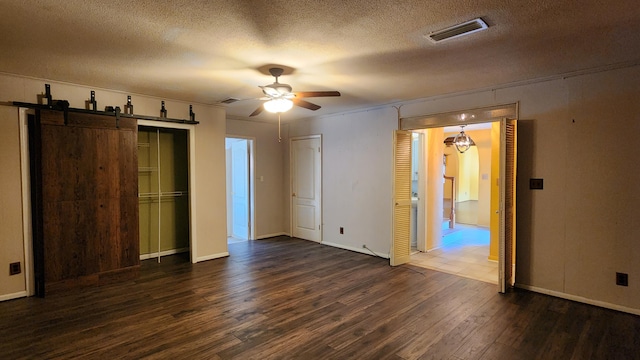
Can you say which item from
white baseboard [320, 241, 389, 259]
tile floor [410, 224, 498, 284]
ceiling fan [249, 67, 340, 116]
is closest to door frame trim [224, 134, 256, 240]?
white baseboard [320, 241, 389, 259]

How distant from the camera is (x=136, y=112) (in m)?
4.43

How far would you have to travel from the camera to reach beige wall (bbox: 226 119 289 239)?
21.7 feet

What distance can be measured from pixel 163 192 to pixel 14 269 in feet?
6.82

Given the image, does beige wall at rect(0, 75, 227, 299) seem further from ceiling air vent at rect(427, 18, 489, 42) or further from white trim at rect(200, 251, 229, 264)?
ceiling air vent at rect(427, 18, 489, 42)

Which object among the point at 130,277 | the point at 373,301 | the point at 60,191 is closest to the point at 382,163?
the point at 373,301

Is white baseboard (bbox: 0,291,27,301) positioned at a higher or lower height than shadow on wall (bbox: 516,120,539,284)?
lower

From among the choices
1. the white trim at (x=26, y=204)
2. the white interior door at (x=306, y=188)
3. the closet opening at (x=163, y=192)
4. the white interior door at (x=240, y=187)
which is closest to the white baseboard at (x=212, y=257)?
the closet opening at (x=163, y=192)

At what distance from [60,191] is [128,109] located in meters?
1.26

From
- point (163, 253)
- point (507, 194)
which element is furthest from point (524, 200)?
point (163, 253)

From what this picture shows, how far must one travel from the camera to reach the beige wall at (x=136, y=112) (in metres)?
3.58

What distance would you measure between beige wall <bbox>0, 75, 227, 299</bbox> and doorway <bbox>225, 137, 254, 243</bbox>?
1.29 meters

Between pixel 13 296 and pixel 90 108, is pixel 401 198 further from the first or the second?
pixel 13 296

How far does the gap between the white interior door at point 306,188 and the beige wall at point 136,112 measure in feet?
5.75

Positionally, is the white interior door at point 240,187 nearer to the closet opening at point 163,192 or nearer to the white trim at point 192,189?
the closet opening at point 163,192
